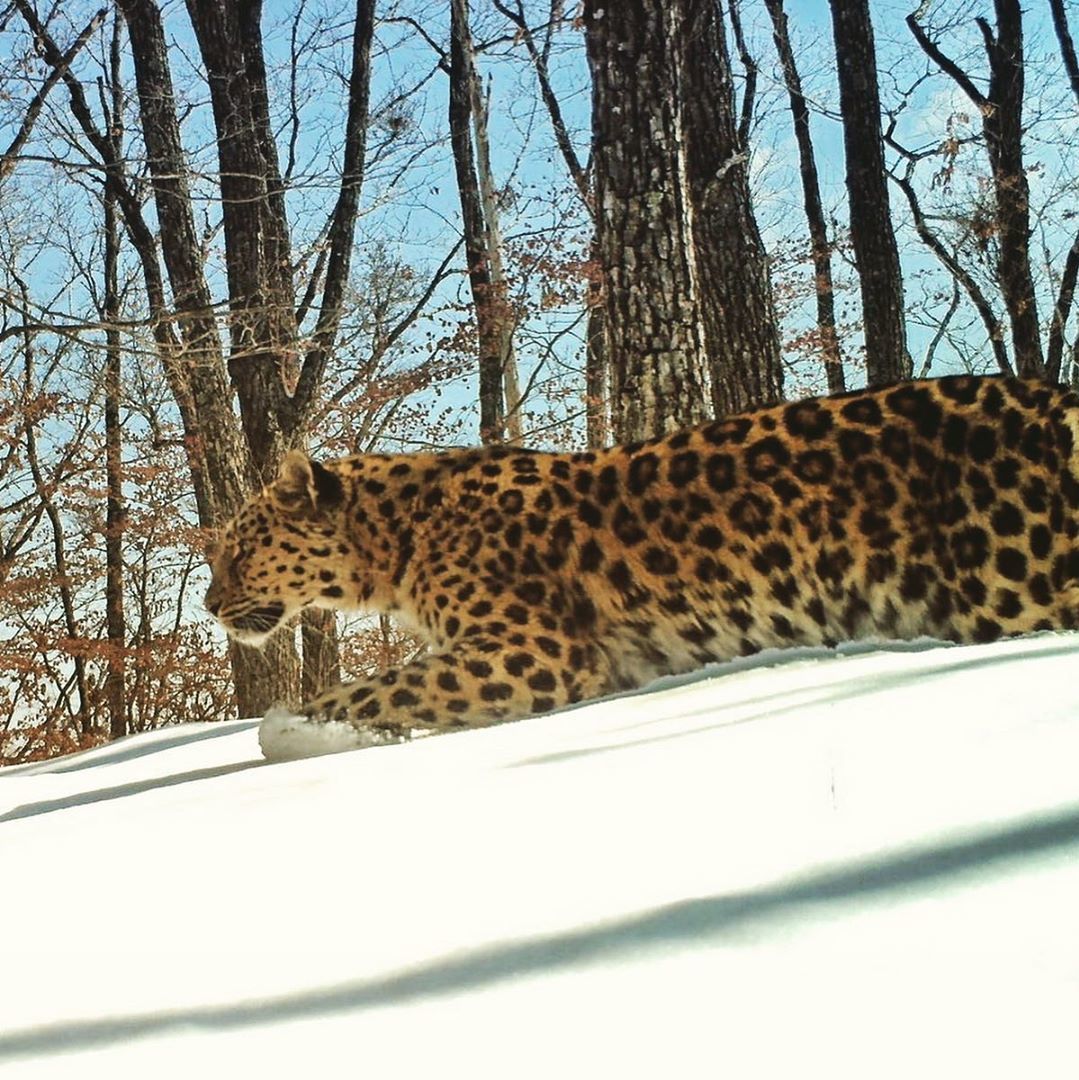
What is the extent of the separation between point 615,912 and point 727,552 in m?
3.20

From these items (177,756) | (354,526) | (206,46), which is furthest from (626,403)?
(206,46)

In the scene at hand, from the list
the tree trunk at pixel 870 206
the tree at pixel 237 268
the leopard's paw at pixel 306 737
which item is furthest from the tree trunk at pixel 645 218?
the tree trunk at pixel 870 206

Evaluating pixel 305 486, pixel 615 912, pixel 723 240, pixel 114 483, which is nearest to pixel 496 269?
pixel 114 483

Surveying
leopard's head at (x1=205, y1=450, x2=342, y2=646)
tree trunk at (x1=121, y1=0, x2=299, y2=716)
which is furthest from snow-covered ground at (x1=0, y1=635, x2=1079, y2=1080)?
tree trunk at (x1=121, y1=0, x2=299, y2=716)

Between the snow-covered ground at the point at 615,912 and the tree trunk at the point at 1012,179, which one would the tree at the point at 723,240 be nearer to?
the snow-covered ground at the point at 615,912

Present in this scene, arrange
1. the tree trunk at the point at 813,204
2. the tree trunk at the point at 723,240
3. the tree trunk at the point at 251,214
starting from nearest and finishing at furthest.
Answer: the tree trunk at the point at 723,240 < the tree trunk at the point at 251,214 < the tree trunk at the point at 813,204

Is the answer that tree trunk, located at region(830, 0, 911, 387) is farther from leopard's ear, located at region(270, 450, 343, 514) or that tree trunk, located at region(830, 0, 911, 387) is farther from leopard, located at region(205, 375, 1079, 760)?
leopard's ear, located at region(270, 450, 343, 514)

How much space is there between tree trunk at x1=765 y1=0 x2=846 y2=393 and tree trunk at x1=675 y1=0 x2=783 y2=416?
37.3ft

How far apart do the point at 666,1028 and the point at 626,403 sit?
6477 millimetres

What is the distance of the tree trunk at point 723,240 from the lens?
9859 mm

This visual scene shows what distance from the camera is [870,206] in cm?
1406

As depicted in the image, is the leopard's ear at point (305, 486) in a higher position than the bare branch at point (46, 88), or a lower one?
lower

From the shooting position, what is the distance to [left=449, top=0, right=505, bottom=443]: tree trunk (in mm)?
18828

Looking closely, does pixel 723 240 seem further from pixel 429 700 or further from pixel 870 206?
pixel 429 700
